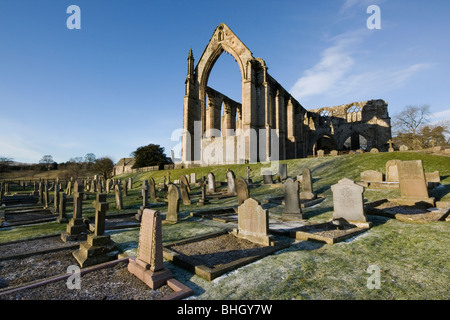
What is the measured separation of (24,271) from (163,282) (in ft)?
8.94

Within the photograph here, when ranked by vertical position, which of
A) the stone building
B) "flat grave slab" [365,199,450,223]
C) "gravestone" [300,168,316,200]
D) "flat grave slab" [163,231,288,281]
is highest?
the stone building

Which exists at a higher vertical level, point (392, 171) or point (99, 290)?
point (392, 171)

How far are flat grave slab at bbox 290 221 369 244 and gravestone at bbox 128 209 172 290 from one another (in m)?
3.45

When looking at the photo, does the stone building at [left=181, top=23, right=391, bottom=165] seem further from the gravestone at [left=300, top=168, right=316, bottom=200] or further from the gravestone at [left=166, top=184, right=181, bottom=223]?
the gravestone at [left=166, top=184, right=181, bottom=223]

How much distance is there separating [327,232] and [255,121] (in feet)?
77.4

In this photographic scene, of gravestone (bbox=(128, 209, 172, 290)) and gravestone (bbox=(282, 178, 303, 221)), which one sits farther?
gravestone (bbox=(282, 178, 303, 221))

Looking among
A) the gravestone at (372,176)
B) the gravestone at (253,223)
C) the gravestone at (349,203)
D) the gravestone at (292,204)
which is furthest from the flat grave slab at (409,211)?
the gravestone at (253,223)

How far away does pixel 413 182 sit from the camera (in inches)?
342

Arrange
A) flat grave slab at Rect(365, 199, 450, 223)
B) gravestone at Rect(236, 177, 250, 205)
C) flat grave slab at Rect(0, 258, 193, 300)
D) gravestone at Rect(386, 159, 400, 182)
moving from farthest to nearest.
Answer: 1. gravestone at Rect(386, 159, 400, 182)
2. gravestone at Rect(236, 177, 250, 205)
3. flat grave slab at Rect(365, 199, 450, 223)
4. flat grave slab at Rect(0, 258, 193, 300)

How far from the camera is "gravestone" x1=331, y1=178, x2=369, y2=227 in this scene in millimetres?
6508

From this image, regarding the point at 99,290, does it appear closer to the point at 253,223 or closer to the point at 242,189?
the point at 253,223

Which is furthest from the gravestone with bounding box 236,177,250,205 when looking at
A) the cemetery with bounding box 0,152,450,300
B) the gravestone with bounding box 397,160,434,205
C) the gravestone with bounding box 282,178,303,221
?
the gravestone with bounding box 397,160,434,205

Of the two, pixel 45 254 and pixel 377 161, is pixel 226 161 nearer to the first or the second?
pixel 377 161

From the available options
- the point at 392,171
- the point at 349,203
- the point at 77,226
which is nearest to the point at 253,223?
the point at 349,203
